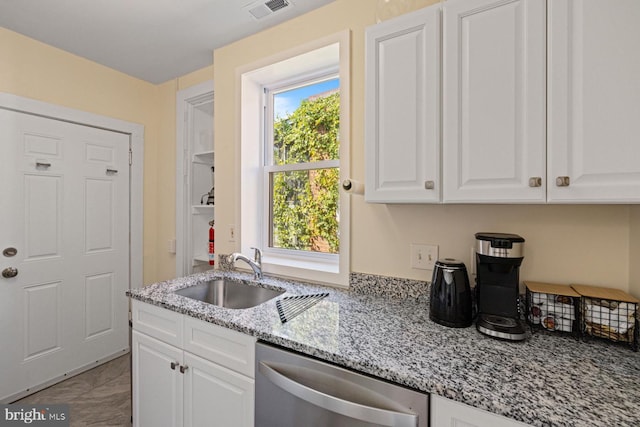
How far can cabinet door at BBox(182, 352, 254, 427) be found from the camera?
3.61 feet

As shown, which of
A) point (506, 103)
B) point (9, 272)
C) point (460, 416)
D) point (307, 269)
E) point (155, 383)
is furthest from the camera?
point (9, 272)

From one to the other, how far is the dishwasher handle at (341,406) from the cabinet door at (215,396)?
0.18 m

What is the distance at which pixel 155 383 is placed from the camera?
4.62ft

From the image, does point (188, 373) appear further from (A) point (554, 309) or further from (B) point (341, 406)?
(A) point (554, 309)

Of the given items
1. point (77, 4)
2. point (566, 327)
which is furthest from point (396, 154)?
point (77, 4)

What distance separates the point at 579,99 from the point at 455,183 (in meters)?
0.41

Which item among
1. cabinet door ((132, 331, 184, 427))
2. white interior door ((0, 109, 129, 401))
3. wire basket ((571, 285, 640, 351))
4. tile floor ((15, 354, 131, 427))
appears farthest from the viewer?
white interior door ((0, 109, 129, 401))

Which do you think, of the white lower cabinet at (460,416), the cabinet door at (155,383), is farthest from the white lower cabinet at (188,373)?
the white lower cabinet at (460,416)

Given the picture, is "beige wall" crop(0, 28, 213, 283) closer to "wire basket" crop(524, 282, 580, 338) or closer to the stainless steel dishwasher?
the stainless steel dishwasher

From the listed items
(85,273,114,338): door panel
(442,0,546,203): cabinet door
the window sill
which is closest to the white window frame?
the window sill

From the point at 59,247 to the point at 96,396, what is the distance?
1.09 metres

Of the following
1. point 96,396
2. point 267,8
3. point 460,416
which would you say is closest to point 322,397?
point 460,416

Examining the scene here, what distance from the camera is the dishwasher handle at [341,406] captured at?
0.77m

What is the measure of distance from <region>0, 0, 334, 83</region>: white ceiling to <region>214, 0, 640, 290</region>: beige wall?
0.45ft
